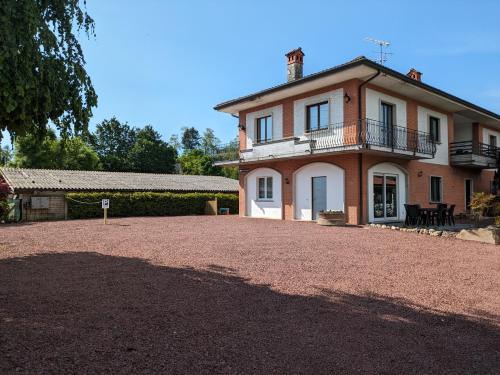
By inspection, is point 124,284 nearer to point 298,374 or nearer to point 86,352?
point 86,352

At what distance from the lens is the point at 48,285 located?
5844mm

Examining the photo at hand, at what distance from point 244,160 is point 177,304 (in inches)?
642

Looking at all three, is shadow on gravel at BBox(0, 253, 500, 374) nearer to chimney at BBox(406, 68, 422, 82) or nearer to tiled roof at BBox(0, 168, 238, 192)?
tiled roof at BBox(0, 168, 238, 192)

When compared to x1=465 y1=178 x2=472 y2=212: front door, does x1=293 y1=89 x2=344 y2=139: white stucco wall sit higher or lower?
higher

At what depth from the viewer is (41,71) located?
18.4 ft

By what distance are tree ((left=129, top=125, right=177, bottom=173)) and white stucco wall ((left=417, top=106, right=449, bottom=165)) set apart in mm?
42248

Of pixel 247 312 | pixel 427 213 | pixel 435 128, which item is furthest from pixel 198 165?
pixel 247 312

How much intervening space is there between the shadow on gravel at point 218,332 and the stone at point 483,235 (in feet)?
26.1

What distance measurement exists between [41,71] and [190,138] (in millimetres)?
77630

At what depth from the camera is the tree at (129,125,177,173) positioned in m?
55.6

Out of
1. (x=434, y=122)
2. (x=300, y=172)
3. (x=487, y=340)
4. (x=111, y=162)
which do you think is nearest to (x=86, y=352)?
(x=487, y=340)

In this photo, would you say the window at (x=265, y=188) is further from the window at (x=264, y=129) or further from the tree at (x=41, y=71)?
Result: the tree at (x=41, y=71)

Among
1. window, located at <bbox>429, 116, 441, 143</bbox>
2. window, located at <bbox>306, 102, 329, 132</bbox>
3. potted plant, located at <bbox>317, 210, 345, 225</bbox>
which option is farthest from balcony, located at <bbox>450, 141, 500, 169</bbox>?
potted plant, located at <bbox>317, 210, 345, 225</bbox>

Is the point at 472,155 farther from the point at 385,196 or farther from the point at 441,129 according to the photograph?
the point at 385,196
